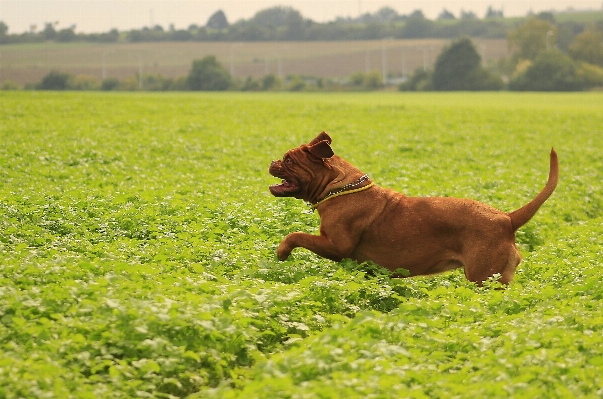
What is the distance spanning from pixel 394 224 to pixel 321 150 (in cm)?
124

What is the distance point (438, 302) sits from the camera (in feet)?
30.3

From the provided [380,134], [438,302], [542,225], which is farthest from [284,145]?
[438,302]

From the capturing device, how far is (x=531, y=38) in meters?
150

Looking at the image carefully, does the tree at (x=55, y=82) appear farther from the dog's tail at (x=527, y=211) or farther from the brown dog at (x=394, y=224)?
the dog's tail at (x=527, y=211)

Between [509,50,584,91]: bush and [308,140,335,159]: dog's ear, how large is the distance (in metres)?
107

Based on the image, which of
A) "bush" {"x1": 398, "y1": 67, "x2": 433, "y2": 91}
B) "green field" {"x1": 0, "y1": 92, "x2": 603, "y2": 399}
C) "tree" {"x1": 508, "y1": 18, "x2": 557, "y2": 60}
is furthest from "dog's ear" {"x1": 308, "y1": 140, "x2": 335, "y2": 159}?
"tree" {"x1": 508, "y1": 18, "x2": 557, "y2": 60}

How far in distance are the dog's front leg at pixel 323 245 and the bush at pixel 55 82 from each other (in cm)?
11130

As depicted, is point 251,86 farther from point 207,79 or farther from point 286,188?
point 286,188

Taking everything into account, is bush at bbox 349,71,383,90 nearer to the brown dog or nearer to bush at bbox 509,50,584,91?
bush at bbox 509,50,584,91

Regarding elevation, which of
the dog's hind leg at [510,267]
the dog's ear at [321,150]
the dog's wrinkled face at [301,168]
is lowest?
the dog's hind leg at [510,267]

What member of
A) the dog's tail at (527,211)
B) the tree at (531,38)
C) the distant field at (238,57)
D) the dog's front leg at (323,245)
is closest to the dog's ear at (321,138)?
the dog's front leg at (323,245)

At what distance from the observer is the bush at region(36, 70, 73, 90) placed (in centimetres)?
11738

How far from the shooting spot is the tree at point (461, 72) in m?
118

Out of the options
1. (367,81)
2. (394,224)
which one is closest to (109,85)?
(367,81)
